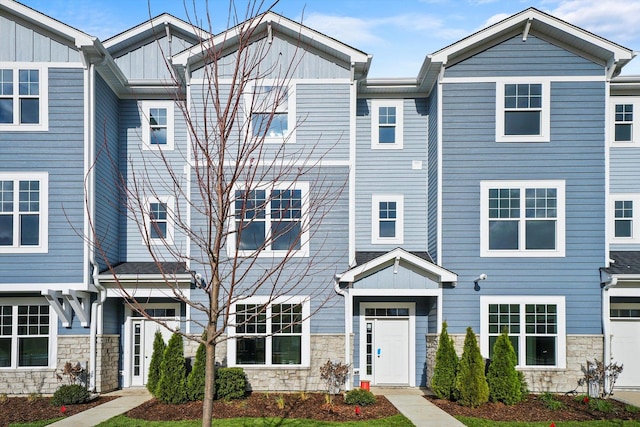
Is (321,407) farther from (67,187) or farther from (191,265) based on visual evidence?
(67,187)

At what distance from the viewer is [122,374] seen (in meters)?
15.4

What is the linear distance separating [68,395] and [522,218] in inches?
459

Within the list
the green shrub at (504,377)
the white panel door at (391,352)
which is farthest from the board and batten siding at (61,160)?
the green shrub at (504,377)

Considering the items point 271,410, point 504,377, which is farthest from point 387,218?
point 271,410

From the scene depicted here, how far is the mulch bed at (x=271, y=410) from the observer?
37.6ft

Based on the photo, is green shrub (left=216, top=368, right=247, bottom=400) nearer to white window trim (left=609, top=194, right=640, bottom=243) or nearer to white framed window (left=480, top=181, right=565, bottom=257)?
white framed window (left=480, top=181, right=565, bottom=257)

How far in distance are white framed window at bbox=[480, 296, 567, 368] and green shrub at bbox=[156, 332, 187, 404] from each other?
7.29 metres

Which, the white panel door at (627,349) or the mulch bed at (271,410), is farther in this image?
the white panel door at (627,349)

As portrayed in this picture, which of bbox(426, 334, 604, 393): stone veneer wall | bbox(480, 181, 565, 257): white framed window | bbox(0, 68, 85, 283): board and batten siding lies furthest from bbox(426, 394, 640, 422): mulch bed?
bbox(0, 68, 85, 283): board and batten siding

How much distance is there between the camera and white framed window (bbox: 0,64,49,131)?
1397 cm

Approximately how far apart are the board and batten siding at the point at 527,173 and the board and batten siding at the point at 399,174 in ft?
5.20

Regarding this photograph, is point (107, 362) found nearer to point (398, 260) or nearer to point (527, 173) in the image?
point (398, 260)

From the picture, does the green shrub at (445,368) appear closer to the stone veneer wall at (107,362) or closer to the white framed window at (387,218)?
the white framed window at (387,218)

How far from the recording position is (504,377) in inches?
495
